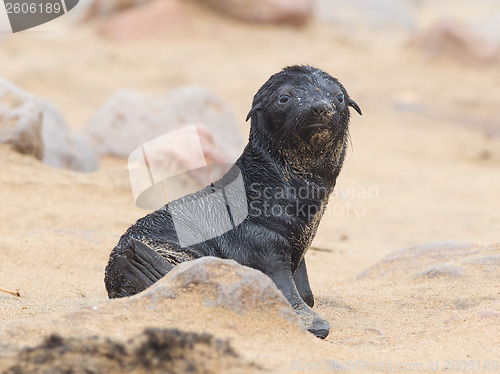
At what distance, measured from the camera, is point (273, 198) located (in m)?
4.33

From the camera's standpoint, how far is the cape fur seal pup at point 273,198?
13.9 ft

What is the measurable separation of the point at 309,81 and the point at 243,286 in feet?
5.04

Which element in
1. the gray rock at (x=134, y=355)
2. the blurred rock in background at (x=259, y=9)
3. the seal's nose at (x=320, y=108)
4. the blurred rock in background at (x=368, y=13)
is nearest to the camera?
the gray rock at (x=134, y=355)

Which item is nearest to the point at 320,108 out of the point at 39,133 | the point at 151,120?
the point at 39,133

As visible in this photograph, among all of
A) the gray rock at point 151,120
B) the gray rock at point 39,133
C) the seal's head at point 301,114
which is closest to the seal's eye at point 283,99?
the seal's head at point 301,114

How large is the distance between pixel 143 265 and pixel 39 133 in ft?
14.7

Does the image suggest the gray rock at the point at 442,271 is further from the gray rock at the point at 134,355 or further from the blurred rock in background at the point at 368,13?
the blurred rock in background at the point at 368,13

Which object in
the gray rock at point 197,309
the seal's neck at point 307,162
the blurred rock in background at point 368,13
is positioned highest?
the seal's neck at point 307,162

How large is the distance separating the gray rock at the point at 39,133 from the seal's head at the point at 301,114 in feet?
13.1

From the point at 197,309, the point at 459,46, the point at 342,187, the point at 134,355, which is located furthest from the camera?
the point at 459,46

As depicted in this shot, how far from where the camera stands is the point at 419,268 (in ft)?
18.8

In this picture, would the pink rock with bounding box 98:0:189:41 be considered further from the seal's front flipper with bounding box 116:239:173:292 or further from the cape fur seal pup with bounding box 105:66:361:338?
the seal's front flipper with bounding box 116:239:173:292

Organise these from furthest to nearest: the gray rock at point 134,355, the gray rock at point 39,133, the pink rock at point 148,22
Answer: the pink rock at point 148,22 → the gray rock at point 39,133 → the gray rock at point 134,355

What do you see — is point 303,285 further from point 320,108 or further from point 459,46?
point 459,46
